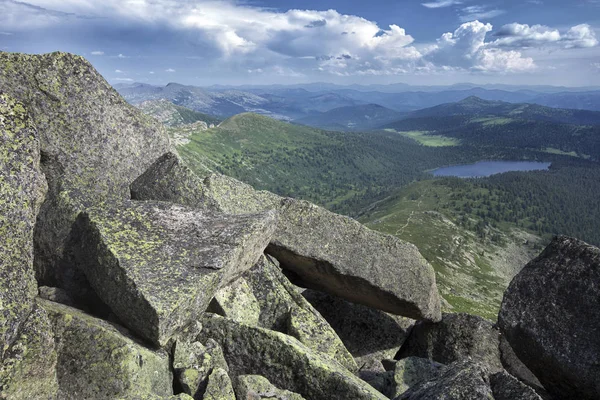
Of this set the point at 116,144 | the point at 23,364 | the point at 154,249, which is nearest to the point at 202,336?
the point at 154,249

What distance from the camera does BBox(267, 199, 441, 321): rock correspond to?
22.3 metres

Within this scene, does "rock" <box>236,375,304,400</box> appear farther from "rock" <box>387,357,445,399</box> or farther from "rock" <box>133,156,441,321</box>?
"rock" <box>133,156,441,321</box>

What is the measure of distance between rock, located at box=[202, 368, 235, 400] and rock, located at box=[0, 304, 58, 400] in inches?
188

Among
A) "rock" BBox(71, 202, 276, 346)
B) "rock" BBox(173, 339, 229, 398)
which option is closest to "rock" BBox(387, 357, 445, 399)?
"rock" BBox(173, 339, 229, 398)

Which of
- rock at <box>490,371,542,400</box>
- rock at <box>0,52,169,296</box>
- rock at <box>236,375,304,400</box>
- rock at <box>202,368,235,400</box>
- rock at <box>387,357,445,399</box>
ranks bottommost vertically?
rock at <box>387,357,445,399</box>

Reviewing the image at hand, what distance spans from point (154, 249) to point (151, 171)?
6.32m

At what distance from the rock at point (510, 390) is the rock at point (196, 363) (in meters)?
9.29

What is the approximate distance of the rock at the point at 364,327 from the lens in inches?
952

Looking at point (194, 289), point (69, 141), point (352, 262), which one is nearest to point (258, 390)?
point (194, 289)

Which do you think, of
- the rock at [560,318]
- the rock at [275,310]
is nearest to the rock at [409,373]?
the rock at [275,310]

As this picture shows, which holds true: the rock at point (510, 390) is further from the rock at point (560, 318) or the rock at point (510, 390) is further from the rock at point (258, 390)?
the rock at point (258, 390)

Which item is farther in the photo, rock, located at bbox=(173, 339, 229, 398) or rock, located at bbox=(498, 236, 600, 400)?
rock, located at bbox=(498, 236, 600, 400)

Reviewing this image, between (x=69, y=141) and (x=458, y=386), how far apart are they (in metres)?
18.5

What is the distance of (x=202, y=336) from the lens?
15.1 m
